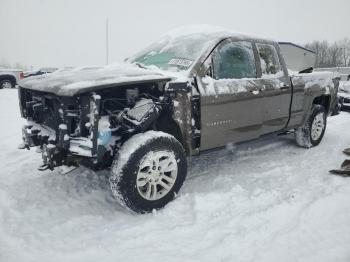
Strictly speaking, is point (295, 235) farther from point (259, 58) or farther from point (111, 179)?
point (259, 58)

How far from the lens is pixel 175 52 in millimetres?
4211

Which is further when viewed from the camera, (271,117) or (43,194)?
(271,117)

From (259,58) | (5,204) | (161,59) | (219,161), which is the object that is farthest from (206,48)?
(5,204)

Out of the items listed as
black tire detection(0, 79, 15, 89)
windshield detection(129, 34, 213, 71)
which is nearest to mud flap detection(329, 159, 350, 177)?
windshield detection(129, 34, 213, 71)

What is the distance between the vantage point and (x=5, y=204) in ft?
11.1

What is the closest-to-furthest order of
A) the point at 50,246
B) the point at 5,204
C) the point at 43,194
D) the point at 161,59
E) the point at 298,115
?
1. the point at 50,246
2. the point at 5,204
3. the point at 43,194
4. the point at 161,59
5. the point at 298,115

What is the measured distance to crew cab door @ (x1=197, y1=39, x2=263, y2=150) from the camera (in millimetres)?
3801

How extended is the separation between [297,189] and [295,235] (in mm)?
1117

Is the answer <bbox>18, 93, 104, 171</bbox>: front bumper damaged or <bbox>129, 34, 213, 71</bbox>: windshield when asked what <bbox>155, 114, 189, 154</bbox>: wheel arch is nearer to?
<bbox>129, 34, 213, 71</bbox>: windshield

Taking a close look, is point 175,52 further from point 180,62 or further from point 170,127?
point 170,127

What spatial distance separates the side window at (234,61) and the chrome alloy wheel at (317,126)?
81.0 inches

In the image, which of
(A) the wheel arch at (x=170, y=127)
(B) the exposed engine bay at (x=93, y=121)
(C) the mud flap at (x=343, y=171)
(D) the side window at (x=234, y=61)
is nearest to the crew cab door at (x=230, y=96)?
(D) the side window at (x=234, y=61)

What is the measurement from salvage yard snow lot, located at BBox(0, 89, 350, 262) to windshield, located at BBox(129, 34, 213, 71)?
143 cm

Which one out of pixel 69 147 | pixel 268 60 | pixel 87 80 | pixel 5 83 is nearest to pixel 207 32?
pixel 268 60
